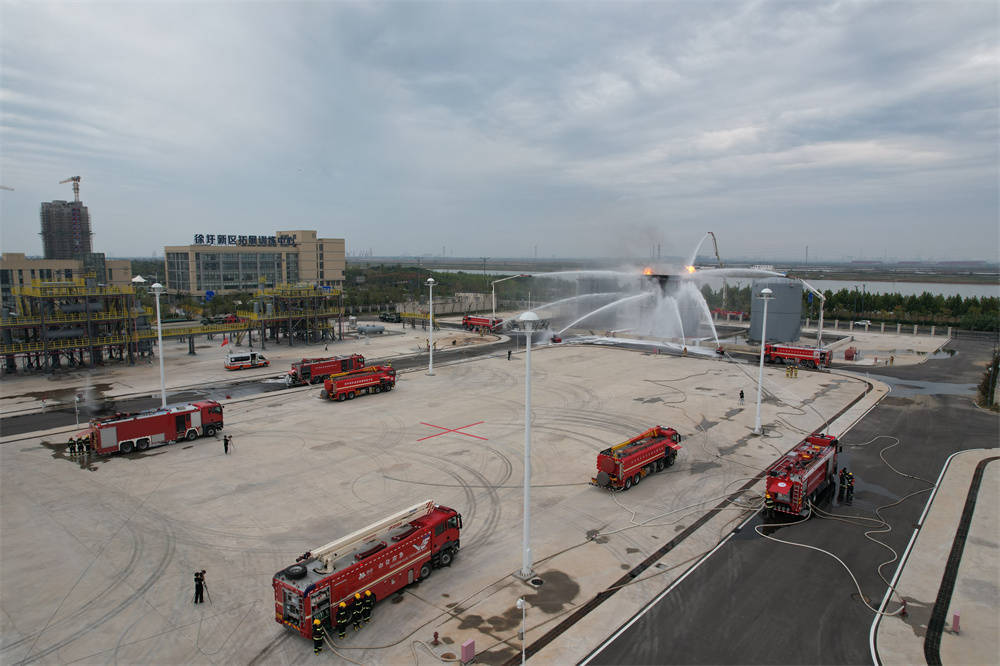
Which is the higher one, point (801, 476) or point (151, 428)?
point (801, 476)

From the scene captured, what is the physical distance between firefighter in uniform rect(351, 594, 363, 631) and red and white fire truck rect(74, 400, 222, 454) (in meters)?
26.1

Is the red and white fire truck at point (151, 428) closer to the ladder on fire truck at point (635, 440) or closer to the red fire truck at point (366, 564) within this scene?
the red fire truck at point (366, 564)

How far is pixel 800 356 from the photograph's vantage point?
223 feet

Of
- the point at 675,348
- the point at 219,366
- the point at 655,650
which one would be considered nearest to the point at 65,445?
the point at 219,366

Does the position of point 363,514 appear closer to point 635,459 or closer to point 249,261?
point 635,459

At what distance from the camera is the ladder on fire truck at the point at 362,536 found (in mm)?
19172

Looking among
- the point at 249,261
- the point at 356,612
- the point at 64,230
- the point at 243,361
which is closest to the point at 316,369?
the point at 243,361

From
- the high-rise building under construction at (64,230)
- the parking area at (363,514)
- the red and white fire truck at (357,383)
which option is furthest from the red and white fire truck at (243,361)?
the high-rise building under construction at (64,230)

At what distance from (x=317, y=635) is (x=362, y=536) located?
375cm

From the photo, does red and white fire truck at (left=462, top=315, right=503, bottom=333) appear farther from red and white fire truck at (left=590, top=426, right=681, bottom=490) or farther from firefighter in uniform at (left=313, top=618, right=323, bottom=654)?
firefighter in uniform at (left=313, top=618, right=323, bottom=654)

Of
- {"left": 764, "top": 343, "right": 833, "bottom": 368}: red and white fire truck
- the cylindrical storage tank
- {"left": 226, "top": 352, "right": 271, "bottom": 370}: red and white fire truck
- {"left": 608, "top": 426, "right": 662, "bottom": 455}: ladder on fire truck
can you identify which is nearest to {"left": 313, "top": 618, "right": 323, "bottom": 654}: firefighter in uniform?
{"left": 608, "top": 426, "right": 662, "bottom": 455}: ladder on fire truck

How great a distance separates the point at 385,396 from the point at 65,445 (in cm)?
2357

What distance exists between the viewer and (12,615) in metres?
19.9

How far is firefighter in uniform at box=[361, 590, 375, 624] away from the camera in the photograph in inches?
747
